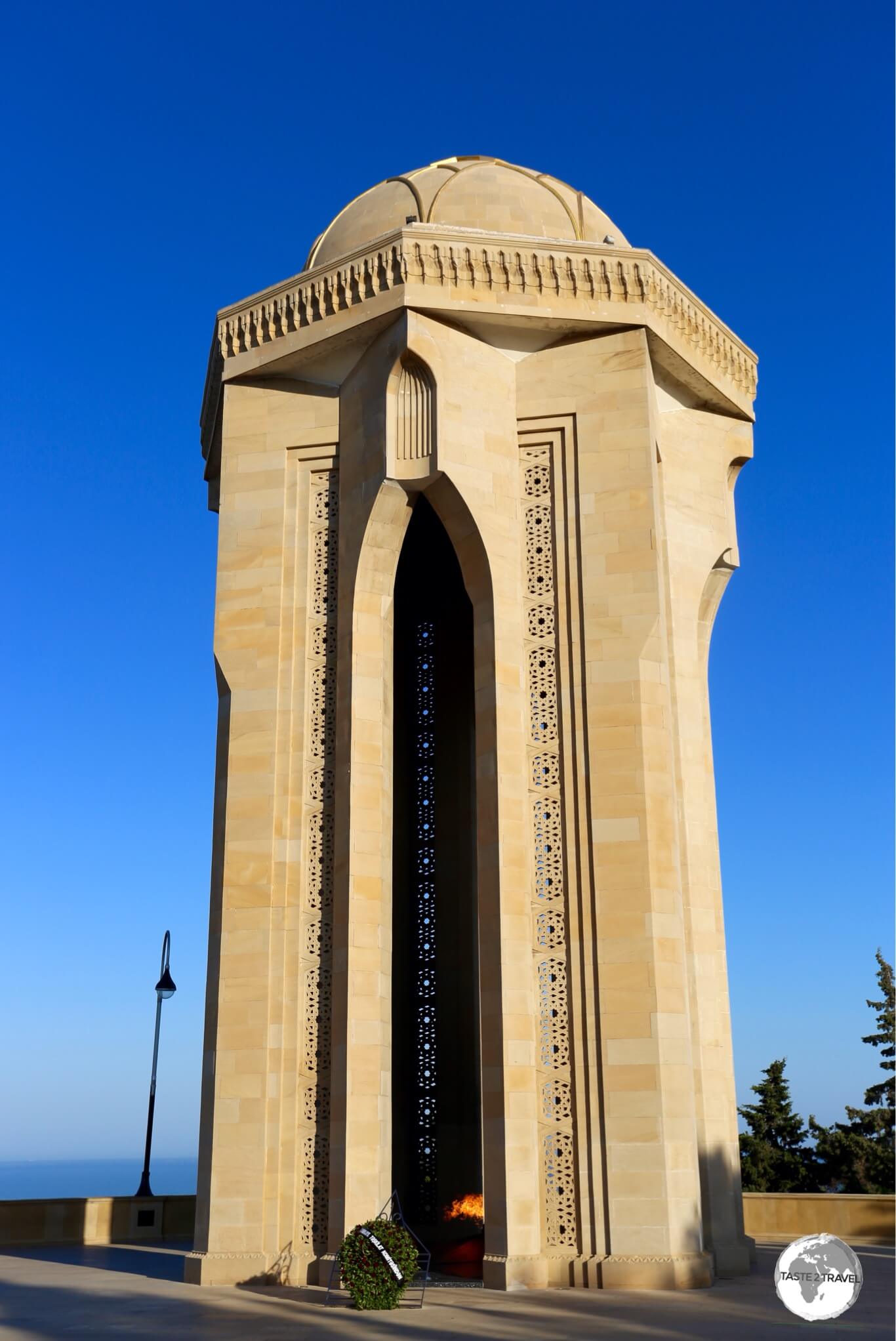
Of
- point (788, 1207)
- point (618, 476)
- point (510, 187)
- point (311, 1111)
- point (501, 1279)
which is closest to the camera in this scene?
point (501, 1279)

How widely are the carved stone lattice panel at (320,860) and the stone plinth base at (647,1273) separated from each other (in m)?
4.54

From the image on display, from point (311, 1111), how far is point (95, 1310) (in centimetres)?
296

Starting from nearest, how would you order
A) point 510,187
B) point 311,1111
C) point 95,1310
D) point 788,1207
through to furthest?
point 95,1310 → point 311,1111 → point 510,187 → point 788,1207

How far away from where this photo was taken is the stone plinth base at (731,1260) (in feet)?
45.3

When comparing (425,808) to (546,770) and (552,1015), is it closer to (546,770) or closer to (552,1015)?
(546,770)

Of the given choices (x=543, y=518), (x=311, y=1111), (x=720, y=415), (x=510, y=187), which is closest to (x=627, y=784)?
(x=543, y=518)

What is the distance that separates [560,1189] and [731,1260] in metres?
2.44

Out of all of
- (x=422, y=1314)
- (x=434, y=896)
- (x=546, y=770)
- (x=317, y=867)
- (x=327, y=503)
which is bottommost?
(x=422, y=1314)

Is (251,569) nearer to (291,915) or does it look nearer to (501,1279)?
(291,915)

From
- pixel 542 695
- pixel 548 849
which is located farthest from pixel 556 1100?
pixel 542 695

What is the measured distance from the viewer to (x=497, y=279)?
14.9 meters

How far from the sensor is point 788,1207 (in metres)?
18.5

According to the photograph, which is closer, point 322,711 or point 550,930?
point 550,930

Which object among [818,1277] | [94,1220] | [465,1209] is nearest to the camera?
[818,1277]
